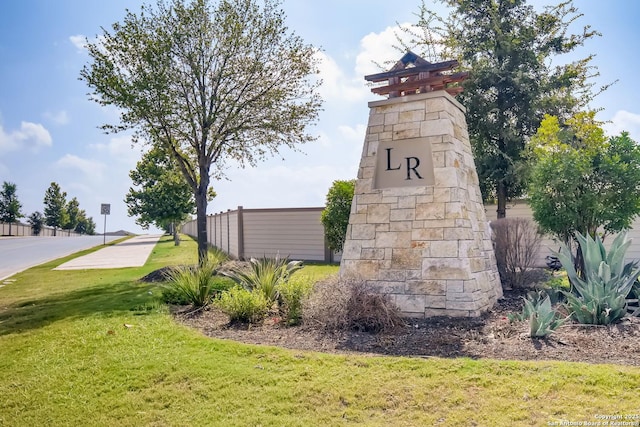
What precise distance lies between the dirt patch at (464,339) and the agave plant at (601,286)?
0.18 m

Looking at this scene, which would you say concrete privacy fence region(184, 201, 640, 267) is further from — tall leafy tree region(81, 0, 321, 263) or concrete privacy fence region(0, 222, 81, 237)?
concrete privacy fence region(0, 222, 81, 237)

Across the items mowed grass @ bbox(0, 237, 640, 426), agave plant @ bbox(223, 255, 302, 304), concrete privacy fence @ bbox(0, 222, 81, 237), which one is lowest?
mowed grass @ bbox(0, 237, 640, 426)

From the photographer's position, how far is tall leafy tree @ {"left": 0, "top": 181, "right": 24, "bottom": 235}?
45.2 m

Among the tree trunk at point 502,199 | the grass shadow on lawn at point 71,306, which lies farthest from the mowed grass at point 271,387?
the tree trunk at point 502,199

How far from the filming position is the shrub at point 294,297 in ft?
18.7

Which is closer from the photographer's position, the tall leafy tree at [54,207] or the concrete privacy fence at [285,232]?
the concrete privacy fence at [285,232]

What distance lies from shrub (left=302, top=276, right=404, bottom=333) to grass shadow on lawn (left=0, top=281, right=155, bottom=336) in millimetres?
2859

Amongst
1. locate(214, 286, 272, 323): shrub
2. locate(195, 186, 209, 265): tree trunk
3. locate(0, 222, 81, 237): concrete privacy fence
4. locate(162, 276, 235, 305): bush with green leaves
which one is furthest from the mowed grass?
locate(0, 222, 81, 237): concrete privacy fence

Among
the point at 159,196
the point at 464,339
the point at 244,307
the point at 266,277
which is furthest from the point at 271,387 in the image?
the point at 159,196

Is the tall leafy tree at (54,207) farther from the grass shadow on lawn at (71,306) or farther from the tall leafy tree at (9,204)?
the grass shadow on lawn at (71,306)

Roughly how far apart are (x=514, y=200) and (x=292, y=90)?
7.33 metres

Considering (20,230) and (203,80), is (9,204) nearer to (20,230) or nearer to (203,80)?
(20,230)

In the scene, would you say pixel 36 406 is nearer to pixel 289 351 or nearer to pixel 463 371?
pixel 289 351

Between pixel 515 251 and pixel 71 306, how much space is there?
25.1 feet
